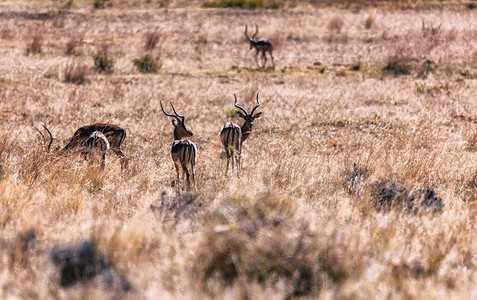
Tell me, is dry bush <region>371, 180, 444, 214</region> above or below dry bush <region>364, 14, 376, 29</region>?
above

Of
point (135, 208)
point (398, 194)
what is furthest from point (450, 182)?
point (135, 208)

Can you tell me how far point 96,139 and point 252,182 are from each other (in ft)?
8.65

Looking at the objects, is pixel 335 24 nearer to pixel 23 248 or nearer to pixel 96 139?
pixel 96 139

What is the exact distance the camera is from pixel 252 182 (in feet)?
18.6

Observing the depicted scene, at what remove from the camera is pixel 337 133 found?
1059 cm

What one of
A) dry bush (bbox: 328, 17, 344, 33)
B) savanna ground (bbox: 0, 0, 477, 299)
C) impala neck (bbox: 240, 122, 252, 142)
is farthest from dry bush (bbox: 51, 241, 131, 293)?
dry bush (bbox: 328, 17, 344, 33)

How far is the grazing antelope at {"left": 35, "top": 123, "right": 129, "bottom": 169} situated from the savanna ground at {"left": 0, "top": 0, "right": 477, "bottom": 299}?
0.30m

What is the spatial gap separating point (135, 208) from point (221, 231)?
1736 millimetres

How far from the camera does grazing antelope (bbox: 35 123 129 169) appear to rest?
279 inches

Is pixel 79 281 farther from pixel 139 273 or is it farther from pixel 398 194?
pixel 398 194

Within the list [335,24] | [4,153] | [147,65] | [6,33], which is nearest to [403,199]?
[4,153]

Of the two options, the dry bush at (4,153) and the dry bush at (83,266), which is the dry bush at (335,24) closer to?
the dry bush at (4,153)

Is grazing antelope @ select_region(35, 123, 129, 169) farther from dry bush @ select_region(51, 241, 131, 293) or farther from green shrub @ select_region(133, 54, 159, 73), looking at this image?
green shrub @ select_region(133, 54, 159, 73)

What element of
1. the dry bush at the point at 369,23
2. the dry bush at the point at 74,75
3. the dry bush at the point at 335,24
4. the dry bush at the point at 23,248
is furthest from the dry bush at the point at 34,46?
the dry bush at the point at 369,23
